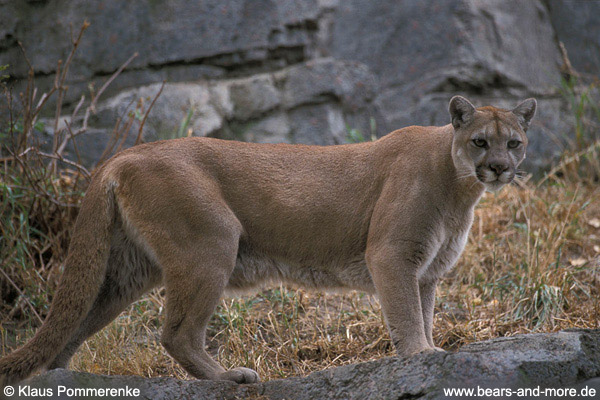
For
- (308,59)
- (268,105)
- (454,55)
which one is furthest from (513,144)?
(454,55)

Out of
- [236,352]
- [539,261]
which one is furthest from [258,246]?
[539,261]

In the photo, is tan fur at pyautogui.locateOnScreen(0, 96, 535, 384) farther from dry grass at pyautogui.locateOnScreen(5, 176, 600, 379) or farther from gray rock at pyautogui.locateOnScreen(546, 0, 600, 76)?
gray rock at pyautogui.locateOnScreen(546, 0, 600, 76)

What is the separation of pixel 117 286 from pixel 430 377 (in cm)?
186

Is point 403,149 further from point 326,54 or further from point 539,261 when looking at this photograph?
point 326,54

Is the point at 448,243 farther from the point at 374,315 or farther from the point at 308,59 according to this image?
the point at 308,59

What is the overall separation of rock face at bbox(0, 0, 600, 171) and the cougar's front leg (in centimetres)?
353

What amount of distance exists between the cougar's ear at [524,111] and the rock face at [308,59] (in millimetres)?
3272

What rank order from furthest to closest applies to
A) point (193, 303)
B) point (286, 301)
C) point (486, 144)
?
point (286, 301)
point (486, 144)
point (193, 303)

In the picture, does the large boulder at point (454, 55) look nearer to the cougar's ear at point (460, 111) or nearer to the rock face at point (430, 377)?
the cougar's ear at point (460, 111)

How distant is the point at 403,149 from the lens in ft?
12.6

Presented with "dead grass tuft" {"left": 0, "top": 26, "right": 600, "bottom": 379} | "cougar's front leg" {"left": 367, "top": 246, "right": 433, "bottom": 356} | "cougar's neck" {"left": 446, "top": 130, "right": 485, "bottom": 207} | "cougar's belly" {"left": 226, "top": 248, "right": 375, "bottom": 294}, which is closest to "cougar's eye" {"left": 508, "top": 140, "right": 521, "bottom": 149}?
"cougar's neck" {"left": 446, "top": 130, "right": 485, "bottom": 207}

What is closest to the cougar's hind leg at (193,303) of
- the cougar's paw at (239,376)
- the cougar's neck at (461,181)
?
the cougar's paw at (239,376)

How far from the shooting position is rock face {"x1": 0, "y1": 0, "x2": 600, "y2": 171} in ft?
22.2

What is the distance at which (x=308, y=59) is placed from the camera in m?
7.36
